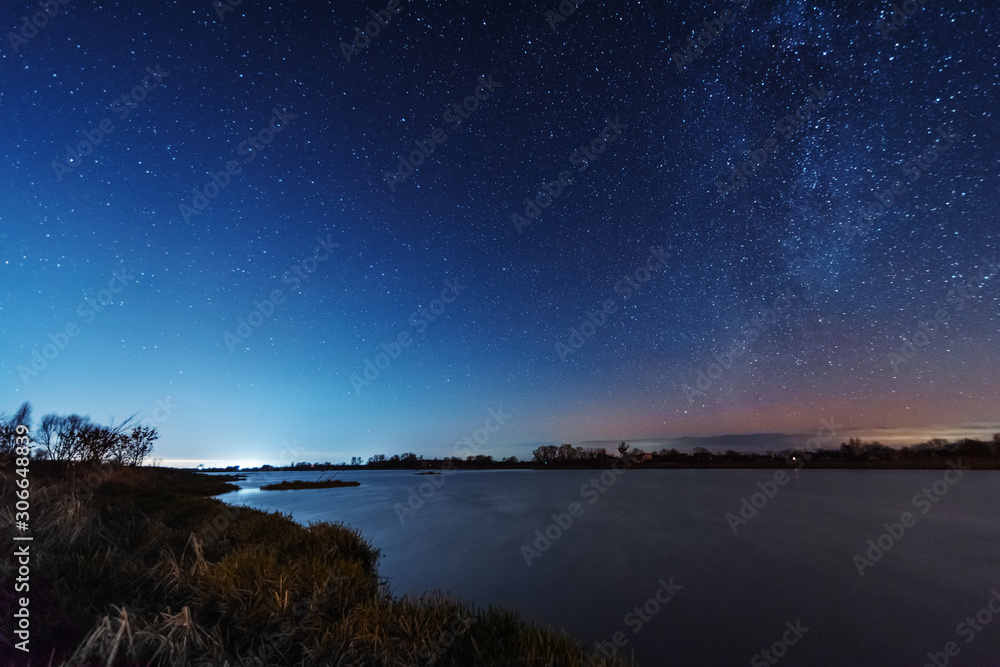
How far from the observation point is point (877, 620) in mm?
11172

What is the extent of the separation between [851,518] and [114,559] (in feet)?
127

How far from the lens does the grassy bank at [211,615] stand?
176 inches

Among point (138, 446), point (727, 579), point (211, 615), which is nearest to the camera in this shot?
point (211, 615)

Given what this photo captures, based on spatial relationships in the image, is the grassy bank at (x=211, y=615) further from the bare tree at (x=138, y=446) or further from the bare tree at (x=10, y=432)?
the bare tree at (x=138, y=446)

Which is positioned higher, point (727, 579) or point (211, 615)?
point (211, 615)

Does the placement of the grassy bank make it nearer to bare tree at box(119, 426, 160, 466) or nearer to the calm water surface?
the calm water surface

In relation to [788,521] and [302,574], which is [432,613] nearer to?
[302,574]

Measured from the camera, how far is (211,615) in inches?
242

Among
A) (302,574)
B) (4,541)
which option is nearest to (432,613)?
(302,574)

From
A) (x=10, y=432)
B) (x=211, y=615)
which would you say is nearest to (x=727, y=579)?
(x=211, y=615)

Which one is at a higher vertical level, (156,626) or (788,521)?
(156,626)

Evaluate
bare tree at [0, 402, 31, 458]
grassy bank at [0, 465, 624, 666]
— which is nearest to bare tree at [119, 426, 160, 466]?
bare tree at [0, 402, 31, 458]

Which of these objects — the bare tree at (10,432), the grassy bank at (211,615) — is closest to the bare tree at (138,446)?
the bare tree at (10,432)

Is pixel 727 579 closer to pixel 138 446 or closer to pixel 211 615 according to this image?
pixel 211 615
